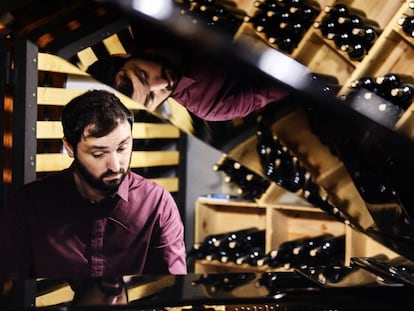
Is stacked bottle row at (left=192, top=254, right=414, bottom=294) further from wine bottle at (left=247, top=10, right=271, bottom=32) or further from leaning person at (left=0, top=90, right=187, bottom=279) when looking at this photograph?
wine bottle at (left=247, top=10, right=271, bottom=32)

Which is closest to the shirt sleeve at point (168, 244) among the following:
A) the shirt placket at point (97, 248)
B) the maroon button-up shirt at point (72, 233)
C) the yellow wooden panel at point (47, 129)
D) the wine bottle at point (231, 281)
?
the maroon button-up shirt at point (72, 233)

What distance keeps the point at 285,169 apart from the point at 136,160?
369 millimetres

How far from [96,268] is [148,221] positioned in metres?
0.17

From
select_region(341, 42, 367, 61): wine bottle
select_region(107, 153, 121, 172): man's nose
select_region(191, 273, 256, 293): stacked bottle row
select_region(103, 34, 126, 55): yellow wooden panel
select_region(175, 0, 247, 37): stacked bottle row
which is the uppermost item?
select_region(341, 42, 367, 61): wine bottle

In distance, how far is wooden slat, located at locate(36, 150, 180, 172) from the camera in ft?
5.04

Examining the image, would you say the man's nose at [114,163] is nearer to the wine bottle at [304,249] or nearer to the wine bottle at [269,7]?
the wine bottle at [304,249]

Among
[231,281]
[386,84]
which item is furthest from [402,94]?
[231,281]

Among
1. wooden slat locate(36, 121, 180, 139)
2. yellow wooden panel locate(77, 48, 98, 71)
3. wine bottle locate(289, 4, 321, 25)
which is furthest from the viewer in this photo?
wine bottle locate(289, 4, 321, 25)

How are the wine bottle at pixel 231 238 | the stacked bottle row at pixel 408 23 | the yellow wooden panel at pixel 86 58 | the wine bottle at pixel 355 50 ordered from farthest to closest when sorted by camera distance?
the wine bottle at pixel 355 50 → the wine bottle at pixel 231 238 → the stacked bottle row at pixel 408 23 → the yellow wooden panel at pixel 86 58

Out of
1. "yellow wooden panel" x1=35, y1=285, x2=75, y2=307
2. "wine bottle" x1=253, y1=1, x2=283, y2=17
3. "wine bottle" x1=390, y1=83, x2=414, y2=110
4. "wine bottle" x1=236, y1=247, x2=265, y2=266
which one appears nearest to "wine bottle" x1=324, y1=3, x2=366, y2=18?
"wine bottle" x1=253, y1=1, x2=283, y2=17

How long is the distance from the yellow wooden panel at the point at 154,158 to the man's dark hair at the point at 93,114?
0.36 feet

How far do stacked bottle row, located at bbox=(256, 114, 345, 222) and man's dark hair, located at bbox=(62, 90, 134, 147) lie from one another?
32 cm

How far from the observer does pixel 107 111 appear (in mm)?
1543

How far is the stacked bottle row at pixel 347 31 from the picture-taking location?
2.97 m
